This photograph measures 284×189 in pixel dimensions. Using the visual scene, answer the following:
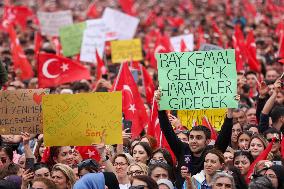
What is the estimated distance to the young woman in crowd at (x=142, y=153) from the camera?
36.1 ft

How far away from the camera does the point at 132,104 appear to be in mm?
13391

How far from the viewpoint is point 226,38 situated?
23.5 meters

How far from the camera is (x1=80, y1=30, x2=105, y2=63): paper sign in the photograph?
19.7 metres

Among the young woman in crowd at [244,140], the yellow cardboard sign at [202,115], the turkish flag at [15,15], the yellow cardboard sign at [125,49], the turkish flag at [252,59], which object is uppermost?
the turkish flag at [15,15]

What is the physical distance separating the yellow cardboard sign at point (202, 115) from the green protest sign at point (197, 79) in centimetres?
132

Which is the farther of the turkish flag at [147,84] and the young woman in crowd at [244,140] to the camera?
the turkish flag at [147,84]

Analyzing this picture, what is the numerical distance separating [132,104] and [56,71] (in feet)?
9.73

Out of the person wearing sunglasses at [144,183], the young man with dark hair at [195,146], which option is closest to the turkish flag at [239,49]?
the young man with dark hair at [195,146]

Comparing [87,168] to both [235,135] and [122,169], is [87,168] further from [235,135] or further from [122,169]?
[235,135]

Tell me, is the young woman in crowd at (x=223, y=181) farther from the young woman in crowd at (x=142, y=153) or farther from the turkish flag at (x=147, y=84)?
the turkish flag at (x=147, y=84)

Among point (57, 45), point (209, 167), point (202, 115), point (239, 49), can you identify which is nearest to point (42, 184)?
point (209, 167)

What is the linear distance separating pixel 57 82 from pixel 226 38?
323 inches

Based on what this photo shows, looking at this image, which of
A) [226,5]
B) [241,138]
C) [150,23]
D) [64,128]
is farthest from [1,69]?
[226,5]

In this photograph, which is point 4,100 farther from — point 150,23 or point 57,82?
point 150,23
